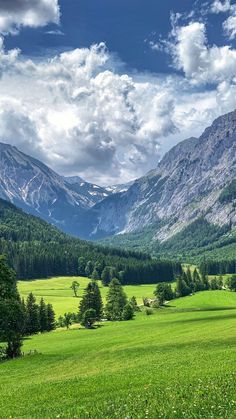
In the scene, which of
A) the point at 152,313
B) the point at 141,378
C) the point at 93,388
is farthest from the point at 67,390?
the point at 152,313

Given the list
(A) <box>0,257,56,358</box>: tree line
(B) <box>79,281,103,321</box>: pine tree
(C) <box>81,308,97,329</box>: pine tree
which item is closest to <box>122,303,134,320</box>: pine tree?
(B) <box>79,281,103,321</box>: pine tree

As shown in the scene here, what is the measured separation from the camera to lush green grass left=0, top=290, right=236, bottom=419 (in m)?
19.9

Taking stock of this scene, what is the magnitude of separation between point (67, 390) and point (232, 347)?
2584 cm

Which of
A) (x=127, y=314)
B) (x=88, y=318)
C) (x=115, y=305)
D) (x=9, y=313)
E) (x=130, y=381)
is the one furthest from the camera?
(x=115, y=305)

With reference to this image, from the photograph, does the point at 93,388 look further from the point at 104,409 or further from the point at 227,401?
the point at 227,401

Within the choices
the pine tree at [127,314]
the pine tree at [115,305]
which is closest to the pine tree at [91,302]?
the pine tree at [115,305]

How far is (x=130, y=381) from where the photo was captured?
33406 millimetres

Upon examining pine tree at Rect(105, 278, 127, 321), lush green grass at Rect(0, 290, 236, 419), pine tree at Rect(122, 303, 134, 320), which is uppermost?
pine tree at Rect(105, 278, 127, 321)

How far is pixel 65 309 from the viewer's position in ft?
Result: 555

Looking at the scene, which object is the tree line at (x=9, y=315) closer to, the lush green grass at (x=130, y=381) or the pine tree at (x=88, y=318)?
the lush green grass at (x=130, y=381)

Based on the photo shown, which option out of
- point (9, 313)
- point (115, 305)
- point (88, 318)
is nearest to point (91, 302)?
point (115, 305)

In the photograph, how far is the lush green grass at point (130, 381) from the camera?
1994cm

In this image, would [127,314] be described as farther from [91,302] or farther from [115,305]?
[91,302]

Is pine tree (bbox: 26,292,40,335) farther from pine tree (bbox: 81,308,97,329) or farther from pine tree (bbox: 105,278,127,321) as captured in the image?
pine tree (bbox: 105,278,127,321)
